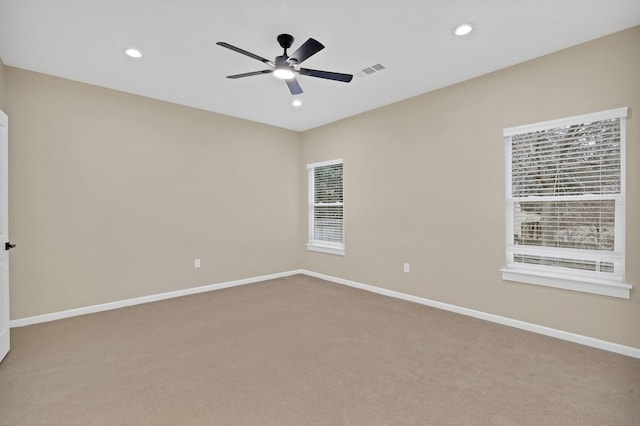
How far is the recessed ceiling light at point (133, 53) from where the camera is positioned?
9.61 feet

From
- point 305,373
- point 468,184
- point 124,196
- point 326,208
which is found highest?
point 468,184

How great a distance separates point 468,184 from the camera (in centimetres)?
364

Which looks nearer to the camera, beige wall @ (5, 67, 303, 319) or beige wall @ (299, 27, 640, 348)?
beige wall @ (299, 27, 640, 348)

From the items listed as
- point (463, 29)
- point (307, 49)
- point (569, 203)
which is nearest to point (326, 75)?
point (307, 49)

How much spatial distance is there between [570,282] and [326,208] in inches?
144

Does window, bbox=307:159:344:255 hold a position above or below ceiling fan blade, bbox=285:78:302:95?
below

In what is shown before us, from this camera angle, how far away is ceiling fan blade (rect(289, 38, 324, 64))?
231cm

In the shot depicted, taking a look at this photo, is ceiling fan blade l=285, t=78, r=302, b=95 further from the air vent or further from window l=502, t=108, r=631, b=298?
window l=502, t=108, r=631, b=298

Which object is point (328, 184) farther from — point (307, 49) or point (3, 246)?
point (3, 246)

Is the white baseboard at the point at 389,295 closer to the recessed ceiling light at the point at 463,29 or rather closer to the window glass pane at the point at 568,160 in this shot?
the window glass pane at the point at 568,160

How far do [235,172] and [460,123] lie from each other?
11.3ft

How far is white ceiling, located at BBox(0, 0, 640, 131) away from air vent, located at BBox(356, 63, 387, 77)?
0.07 meters

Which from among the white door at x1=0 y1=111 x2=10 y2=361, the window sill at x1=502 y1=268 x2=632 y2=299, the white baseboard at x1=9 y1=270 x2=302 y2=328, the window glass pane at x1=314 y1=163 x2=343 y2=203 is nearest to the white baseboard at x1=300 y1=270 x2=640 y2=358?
the window sill at x1=502 y1=268 x2=632 y2=299

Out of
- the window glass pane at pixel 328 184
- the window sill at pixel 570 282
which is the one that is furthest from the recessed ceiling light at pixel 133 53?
the window sill at pixel 570 282
